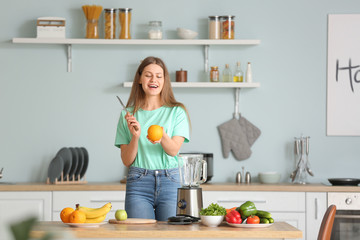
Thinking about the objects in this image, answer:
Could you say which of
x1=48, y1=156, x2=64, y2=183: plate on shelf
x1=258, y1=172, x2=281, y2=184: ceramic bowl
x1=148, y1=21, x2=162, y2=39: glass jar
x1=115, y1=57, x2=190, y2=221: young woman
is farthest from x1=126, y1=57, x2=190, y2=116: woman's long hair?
x1=258, y1=172, x2=281, y2=184: ceramic bowl

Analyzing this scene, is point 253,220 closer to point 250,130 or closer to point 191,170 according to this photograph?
point 191,170

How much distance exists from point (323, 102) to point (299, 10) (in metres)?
0.76

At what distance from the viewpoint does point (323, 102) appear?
13.4 ft

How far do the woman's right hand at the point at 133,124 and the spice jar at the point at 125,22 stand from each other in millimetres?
2038

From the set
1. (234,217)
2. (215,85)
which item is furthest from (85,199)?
(234,217)

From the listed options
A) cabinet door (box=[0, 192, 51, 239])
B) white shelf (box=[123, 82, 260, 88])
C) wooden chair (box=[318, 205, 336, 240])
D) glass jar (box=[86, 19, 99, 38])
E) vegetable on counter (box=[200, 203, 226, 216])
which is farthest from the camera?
glass jar (box=[86, 19, 99, 38])

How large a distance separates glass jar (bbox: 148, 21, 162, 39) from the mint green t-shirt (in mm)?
1780

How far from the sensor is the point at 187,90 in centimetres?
409

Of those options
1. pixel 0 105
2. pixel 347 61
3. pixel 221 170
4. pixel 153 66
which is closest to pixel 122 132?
pixel 153 66

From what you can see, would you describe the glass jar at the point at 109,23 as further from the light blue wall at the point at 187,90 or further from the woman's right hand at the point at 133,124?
the woman's right hand at the point at 133,124

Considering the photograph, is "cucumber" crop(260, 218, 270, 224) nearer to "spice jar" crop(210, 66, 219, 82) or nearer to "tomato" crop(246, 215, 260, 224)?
"tomato" crop(246, 215, 260, 224)

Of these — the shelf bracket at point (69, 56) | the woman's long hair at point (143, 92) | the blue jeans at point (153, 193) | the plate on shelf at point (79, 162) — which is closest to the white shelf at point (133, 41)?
the shelf bracket at point (69, 56)

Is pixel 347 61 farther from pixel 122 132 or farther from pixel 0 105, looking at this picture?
pixel 0 105

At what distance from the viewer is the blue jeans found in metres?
2.17
